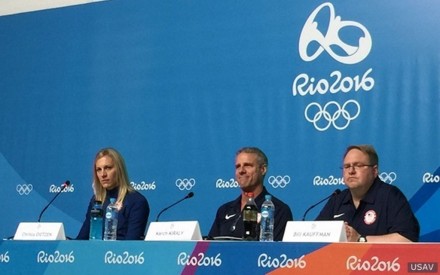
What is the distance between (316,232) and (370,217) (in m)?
1.03

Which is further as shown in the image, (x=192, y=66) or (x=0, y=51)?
(x=0, y=51)

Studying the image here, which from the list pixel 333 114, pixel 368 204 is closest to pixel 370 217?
pixel 368 204

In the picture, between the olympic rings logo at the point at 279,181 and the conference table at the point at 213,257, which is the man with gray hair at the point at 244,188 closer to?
the olympic rings logo at the point at 279,181

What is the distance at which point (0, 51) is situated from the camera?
23.5 ft

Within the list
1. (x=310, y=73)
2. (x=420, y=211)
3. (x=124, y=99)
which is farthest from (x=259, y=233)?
(x=124, y=99)

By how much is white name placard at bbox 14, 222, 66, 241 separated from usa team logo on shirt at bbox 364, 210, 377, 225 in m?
1.46

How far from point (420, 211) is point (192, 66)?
6.29 feet

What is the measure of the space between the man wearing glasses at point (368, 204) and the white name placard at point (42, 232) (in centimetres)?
134

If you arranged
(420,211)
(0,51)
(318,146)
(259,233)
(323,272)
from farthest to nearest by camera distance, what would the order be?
(0,51) < (318,146) < (420,211) < (259,233) < (323,272)

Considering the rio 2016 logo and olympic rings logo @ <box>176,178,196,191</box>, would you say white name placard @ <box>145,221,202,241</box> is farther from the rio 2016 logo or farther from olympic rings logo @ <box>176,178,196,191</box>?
olympic rings logo @ <box>176,178,196,191</box>

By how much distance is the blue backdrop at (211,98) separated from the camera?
5.17 metres

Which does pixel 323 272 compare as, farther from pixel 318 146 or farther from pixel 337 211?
pixel 318 146

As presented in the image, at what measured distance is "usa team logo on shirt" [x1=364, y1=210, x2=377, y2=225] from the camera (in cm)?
441

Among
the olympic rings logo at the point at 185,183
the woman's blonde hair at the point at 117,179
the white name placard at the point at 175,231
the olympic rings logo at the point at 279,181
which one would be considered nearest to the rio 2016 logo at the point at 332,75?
the olympic rings logo at the point at 279,181
